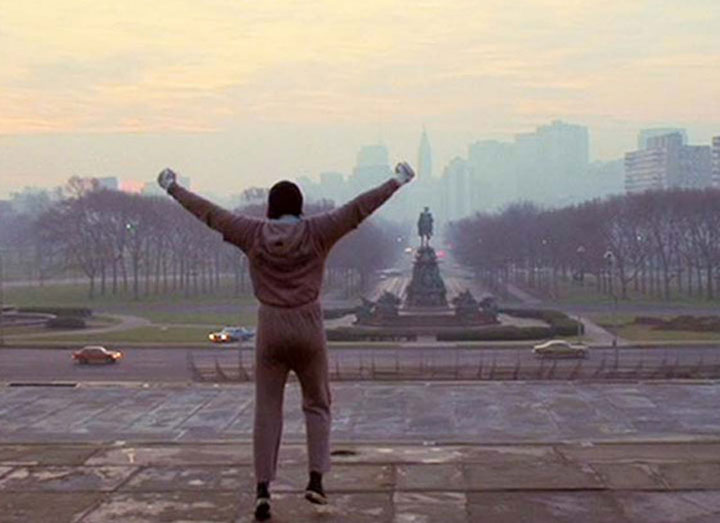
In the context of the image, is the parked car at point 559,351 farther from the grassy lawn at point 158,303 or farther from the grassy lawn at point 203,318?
the grassy lawn at point 158,303

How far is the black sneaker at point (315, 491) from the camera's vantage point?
6211 millimetres

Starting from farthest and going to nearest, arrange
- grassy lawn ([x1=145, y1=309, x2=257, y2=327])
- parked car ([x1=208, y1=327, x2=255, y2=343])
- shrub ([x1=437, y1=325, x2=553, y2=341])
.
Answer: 1. grassy lawn ([x1=145, y1=309, x2=257, y2=327])
2. shrub ([x1=437, y1=325, x2=553, y2=341])
3. parked car ([x1=208, y1=327, x2=255, y2=343])

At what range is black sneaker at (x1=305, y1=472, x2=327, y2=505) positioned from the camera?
6211 millimetres

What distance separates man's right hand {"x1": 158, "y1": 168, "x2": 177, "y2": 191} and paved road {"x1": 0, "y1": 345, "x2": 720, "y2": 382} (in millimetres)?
25504

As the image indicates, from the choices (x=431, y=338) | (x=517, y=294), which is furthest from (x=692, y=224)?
(x=431, y=338)

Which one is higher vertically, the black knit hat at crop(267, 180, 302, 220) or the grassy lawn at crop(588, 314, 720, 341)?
the black knit hat at crop(267, 180, 302, 220)

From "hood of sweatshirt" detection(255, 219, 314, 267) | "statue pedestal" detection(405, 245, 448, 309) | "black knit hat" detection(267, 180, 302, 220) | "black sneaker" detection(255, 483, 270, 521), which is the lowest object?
"statue pedestal" detection(405, 245, 448, 309)

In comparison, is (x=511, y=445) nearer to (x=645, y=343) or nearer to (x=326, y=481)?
(x=326, y=481)

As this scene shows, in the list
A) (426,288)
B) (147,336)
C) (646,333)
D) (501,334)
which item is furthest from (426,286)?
(147,336)

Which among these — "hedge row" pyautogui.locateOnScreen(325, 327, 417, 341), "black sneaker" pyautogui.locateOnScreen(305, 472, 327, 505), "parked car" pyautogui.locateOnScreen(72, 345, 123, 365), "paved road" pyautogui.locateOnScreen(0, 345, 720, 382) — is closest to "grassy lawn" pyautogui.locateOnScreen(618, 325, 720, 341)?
"paved road" pyautogui.locateOnScreen(0, 345, 720, 382)

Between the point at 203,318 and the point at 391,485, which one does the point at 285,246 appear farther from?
the point at 203,318

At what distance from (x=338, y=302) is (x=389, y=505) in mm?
76120

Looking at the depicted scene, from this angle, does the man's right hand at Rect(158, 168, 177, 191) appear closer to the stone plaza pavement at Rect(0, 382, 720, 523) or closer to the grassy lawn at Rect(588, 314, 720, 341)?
the stone plaza pavement at Rect(0, 382, 720, 523)

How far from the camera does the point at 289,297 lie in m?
6.20
